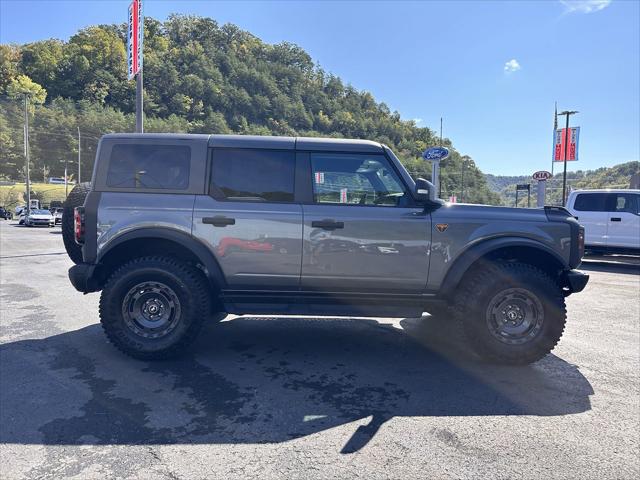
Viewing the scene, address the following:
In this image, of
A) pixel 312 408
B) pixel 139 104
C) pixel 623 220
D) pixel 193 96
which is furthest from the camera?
pixel 193 96

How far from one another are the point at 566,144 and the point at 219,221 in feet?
103

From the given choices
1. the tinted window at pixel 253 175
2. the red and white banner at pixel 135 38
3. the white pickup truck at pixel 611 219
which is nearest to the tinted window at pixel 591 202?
the white pickup truck at pixel 611 219

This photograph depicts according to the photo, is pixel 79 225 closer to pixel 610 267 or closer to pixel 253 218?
pixel 253 218

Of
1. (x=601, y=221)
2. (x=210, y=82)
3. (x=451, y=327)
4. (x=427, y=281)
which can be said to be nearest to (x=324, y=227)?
(x=427, y=281)

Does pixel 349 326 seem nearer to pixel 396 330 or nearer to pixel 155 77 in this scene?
pixel 396 330

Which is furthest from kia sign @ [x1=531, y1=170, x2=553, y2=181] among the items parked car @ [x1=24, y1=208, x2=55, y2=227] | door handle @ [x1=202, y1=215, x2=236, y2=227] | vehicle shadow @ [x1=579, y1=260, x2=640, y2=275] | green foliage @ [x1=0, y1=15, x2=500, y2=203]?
green foliage @ [x1=0, y1=15, x2=500, y2=203]

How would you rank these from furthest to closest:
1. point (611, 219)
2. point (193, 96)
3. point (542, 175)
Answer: point (193, 96)
point (542, 175)
point (611, 219)

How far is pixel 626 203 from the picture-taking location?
1199 centimetres

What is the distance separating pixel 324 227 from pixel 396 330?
81.3 inches

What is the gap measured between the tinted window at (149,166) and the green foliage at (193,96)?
76.2 metres

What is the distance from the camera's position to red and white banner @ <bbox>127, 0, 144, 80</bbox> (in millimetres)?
10453

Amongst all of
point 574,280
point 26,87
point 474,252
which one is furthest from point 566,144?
point 26,87

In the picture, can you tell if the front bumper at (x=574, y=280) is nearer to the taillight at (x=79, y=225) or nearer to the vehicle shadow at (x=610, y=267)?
the taillight at (x=79, y=225)

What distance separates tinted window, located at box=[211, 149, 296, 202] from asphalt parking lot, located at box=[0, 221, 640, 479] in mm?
1622
